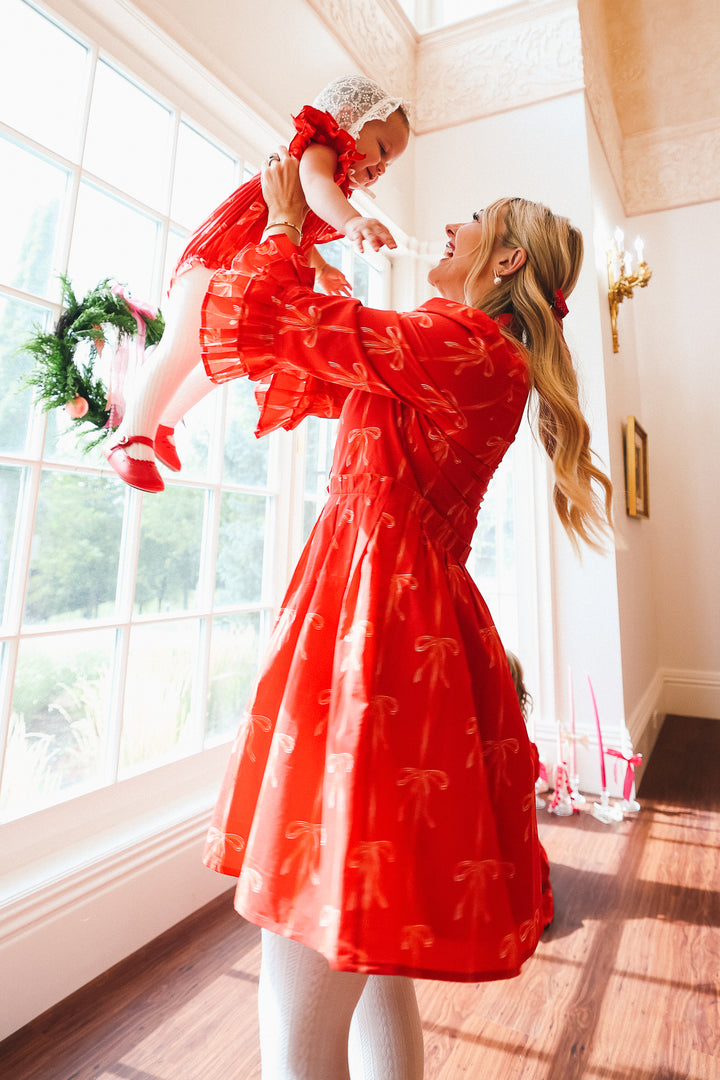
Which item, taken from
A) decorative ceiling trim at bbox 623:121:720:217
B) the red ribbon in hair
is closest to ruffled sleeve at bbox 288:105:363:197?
the red ribbon in hair

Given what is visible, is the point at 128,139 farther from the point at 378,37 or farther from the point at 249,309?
the point at 378,37

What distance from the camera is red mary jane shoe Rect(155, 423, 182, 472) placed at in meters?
1.06

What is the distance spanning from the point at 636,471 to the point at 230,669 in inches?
94.9

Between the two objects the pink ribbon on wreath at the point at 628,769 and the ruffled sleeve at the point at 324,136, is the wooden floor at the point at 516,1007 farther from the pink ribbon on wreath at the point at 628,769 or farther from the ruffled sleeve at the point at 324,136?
the ruffled sleeve at the point at 324,136

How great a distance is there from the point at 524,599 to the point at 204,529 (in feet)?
4.85

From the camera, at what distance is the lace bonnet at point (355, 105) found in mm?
1063

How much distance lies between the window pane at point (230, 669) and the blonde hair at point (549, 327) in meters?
1.33

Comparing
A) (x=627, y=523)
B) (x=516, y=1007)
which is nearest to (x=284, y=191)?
(x=516, y=1007)

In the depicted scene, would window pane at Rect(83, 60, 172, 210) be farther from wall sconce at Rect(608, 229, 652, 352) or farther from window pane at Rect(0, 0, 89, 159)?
wall sconce at Rect(608, 229, 652, 352)

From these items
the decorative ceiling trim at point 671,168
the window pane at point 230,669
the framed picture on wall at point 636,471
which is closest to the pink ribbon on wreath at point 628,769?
the framed picture on wall at point 636,471

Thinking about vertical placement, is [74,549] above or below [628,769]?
above

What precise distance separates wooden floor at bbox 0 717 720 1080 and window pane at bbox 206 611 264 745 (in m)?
0.51

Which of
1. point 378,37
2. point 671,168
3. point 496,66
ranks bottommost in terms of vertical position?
point 378,37

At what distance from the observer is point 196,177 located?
1915 millimetres
